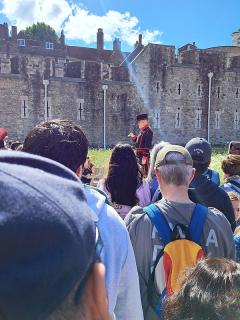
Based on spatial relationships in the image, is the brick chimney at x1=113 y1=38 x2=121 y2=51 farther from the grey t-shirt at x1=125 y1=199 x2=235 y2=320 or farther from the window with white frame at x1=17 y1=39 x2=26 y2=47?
the grey t-shirt at x1=125 y1=199 x2=235 y2=320

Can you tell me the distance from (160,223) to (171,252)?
7.0 inches

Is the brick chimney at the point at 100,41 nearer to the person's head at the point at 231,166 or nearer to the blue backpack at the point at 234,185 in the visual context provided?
the person's head at the point at 231,166

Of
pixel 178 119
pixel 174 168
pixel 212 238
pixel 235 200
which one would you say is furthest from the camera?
pixel 178 119

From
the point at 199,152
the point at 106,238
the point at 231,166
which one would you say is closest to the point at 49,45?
the point at 231,166

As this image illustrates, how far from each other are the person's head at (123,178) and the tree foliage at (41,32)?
61.4 meters

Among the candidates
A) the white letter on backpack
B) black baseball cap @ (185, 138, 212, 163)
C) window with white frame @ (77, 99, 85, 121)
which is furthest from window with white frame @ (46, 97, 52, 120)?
the white letter on backpack

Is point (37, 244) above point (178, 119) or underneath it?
above

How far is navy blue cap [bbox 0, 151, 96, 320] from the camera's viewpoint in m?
0.76

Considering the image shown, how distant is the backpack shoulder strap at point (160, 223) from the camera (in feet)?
8.05

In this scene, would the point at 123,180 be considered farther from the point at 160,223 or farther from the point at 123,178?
the point at 160,223

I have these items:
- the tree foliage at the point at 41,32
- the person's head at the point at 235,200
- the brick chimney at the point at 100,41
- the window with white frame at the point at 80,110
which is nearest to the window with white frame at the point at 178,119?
the window with white frame at the point at 80,110

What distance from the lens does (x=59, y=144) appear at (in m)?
1.95

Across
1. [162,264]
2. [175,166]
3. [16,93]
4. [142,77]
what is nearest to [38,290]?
[162,264]

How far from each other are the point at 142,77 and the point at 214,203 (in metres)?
26.8
